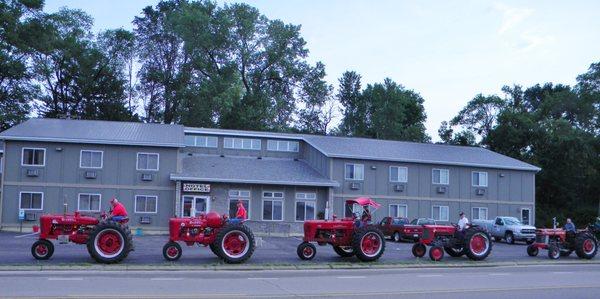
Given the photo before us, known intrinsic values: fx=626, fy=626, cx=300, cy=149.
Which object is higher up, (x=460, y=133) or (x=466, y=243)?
(x=460, y=133)

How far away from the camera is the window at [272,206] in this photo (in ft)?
126

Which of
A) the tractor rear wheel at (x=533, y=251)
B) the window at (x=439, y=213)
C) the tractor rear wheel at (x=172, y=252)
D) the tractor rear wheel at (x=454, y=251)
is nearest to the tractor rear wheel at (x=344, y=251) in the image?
the tractor rear wheel at (x=454, y=251)

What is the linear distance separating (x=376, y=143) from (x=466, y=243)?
2376cm

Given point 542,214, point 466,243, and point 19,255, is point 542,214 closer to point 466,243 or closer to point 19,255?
point 466,243

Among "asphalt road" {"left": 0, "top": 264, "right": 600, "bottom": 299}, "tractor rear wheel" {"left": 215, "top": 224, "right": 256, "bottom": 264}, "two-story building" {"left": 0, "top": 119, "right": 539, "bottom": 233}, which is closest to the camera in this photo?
"asphalt road" {"left": 0, "top": 264, "right": 600, "bottom": 299}

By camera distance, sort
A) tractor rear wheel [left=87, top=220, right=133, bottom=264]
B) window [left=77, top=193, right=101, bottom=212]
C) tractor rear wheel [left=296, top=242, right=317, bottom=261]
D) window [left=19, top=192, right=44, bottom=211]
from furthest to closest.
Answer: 1. window [left=77, top=193, right=101, bottom=212]
2. window [left=19, top=192, right=44, bottom=211]
3. tractor rear wheel [left=296, top=242, right=317, bottom=261]
4. tractor rear wheel [left=87, top=220, right=133, bottom=264]

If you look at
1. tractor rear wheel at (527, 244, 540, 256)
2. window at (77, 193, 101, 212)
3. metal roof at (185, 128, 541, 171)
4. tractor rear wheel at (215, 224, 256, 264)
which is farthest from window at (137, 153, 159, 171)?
tractor rear wheel at (527, 244, 540, 256)

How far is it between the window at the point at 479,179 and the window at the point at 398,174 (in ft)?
17.6

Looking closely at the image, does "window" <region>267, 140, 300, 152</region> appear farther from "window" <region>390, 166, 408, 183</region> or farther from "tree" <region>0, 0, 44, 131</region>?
"tree" <region>0, 0, 44, 131</region>

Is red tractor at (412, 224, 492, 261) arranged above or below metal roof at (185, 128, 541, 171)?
below

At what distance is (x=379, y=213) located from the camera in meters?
41.0

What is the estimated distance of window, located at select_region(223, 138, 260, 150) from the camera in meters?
43.9

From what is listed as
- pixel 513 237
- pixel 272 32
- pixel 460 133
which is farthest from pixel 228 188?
pixel 460 133

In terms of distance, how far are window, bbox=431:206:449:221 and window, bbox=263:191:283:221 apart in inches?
424
